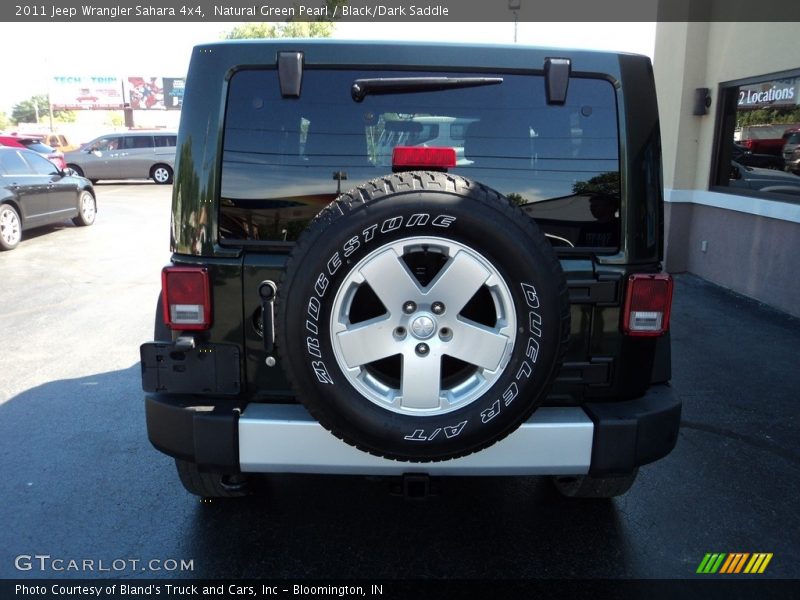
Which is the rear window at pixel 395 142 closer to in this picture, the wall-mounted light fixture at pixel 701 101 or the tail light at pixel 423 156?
the tail light at pixel 423 156

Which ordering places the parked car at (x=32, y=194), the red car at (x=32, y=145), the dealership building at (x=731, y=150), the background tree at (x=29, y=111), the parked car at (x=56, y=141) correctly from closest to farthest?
the dealership building at (x=731, y=150) → the parked car at (x=32, y=194) → the red car at (x=32, y=145) → the parked car at (x=56, y=141) → the background tree at (x=29, y=111)

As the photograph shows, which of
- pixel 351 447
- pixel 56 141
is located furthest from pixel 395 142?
pixel 56 141

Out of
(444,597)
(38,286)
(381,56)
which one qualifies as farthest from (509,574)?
(38,286)

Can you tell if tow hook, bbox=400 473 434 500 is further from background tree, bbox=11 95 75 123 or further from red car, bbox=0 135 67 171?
background tree, bbox=11 95 75 123

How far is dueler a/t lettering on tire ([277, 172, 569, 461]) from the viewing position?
2.13m

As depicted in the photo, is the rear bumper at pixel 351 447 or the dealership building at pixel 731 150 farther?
the dealership building at pixel 731 150

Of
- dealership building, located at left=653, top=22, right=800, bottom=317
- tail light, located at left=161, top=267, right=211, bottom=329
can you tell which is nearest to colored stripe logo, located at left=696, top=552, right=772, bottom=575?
tail light, located at left=161, top=267, right=211, bottom=329

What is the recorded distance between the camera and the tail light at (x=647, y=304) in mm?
2535

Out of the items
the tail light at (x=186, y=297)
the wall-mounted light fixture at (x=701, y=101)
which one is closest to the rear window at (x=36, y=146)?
the wall-mounted light fixture at (x=701, y=101)

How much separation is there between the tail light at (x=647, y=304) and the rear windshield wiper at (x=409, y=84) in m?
0.96

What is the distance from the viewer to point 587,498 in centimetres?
327

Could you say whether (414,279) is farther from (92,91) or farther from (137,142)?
(92,91)

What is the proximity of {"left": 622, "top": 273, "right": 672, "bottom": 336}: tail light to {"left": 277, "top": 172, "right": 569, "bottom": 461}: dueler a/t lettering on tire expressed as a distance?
0.47 meters

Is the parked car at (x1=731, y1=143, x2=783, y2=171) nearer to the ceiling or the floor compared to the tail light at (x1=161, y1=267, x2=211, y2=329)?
nearer to the ceiling
